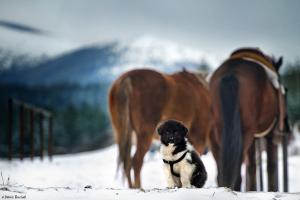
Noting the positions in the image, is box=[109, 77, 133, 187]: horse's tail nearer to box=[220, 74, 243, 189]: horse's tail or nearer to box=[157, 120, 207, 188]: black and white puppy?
box=[220, 74, 243, 189]: horse's tail

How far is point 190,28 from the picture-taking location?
4.73m

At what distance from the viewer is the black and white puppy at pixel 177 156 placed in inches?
104

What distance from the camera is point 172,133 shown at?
263 centimetres

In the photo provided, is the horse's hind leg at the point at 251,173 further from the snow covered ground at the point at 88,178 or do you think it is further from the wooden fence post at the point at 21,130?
the wooden fence post at the point at 21,130

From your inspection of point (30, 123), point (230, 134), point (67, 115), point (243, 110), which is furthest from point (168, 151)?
point (67, 115)

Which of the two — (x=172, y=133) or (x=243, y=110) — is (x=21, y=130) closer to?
(x=243, y=110)

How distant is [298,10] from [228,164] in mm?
1588

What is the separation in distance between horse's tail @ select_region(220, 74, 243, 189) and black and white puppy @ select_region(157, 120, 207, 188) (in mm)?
953

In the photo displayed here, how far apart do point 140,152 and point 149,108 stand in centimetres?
37

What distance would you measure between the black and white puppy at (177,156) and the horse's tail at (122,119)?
4.25ft

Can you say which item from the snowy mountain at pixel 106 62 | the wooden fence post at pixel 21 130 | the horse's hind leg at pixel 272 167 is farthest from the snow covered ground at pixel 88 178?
the snowy mountain at pixel 106 62

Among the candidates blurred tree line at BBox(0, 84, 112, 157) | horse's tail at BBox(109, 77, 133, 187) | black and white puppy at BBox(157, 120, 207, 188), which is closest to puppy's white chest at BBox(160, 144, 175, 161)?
black and white puppy at BBox(157, 120, 207, 188)

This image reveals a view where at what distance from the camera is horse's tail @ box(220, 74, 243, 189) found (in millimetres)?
3596

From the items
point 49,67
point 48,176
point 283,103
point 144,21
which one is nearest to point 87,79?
point 49,67
